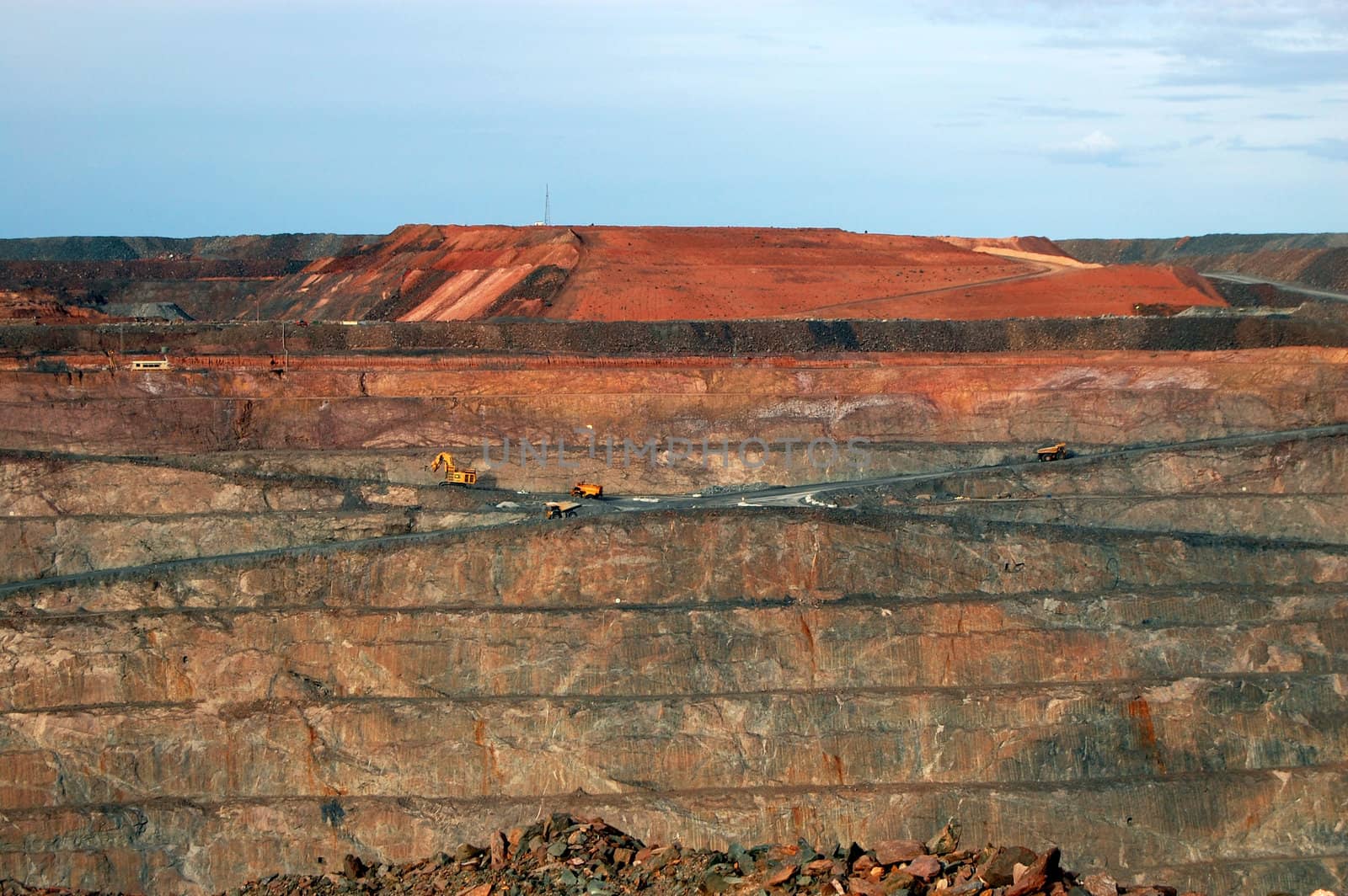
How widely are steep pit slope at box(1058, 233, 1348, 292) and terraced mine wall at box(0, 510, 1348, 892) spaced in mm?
50619

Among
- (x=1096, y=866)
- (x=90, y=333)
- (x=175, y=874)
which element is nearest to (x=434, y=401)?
(x=90, y=333)

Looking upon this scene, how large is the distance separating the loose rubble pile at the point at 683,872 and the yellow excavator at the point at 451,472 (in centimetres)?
1650

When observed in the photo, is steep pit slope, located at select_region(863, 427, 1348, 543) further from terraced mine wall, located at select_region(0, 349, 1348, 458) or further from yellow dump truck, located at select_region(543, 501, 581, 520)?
yellow dump truck, located at select_region(543, 501, 581, 520)

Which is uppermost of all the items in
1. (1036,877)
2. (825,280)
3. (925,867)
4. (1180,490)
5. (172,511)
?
(825,280)

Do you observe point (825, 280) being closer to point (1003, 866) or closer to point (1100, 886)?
point (1003, 866)

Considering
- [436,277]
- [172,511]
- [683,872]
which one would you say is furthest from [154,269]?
[683,872]

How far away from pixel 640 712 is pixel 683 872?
18.0 feet

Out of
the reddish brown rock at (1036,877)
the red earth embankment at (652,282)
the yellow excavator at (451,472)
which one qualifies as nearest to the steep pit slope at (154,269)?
the red earth embankment at (652,282)

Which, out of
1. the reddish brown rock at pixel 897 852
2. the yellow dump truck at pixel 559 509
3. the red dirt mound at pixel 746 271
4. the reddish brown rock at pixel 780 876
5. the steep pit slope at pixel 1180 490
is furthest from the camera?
the red dirt mound at pixel 746 271

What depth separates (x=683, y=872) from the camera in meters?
23.2

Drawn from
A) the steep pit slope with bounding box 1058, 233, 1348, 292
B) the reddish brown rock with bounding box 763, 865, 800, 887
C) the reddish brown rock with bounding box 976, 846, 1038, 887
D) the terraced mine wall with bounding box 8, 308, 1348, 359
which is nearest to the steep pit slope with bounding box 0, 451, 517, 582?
the reddish brown rock with bounding box 763, 865, 800, 887

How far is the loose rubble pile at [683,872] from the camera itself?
68.1 feet

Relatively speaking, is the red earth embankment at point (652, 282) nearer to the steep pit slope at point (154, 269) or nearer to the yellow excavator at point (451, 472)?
the steep pit slope at point (154, 269)

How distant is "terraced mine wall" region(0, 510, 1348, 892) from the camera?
2745cm
